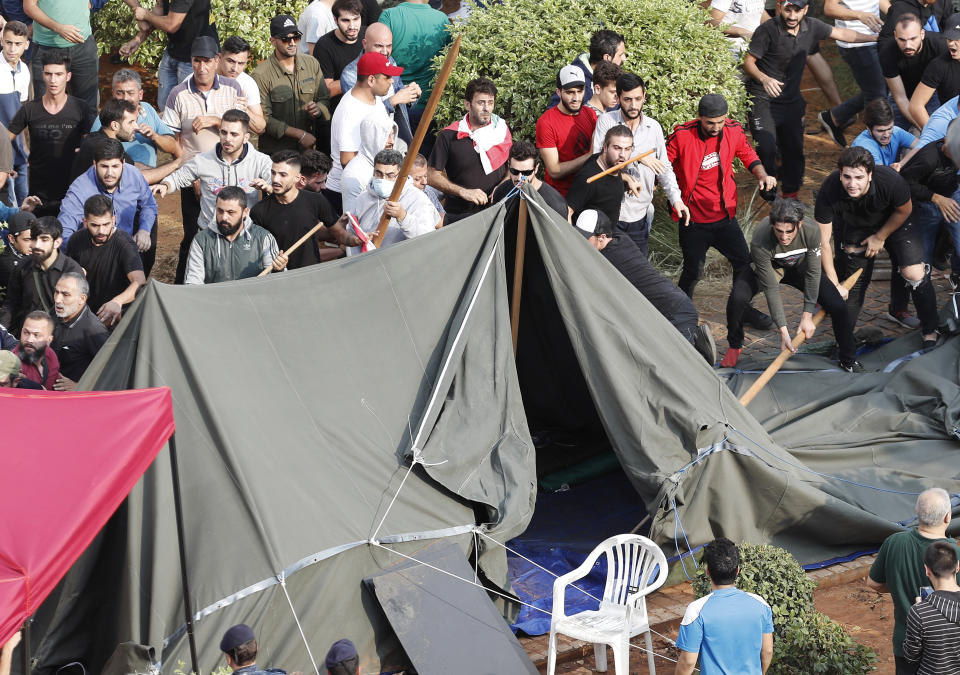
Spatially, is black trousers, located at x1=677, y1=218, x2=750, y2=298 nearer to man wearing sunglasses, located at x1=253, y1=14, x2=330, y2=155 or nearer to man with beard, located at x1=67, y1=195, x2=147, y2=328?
man wearing sunglasses, located at x1=253, y1=14, x2=330, y2=155

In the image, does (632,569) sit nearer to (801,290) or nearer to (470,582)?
(470,582)

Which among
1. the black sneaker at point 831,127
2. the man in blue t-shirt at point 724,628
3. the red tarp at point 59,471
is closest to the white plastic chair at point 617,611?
the man in blue t-shirt at point 724,628

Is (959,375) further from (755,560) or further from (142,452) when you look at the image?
(142,452)

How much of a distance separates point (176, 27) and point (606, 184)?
4.38 meters

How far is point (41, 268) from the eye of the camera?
27.0 ft

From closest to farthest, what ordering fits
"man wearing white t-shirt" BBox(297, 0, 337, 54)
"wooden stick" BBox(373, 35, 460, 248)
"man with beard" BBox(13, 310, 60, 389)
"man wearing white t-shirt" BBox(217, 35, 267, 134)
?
"wooden stick" BBox(373, 35, 460, 248) → "man with beard" BBox(13, 310, 60, 389) → "man wearing white t-shirt" BBox(217, 35, 267, 134) → "man wearing white t-shirt" BBox(297, 0, 337, 54)

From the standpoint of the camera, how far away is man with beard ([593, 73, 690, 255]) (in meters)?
9.50

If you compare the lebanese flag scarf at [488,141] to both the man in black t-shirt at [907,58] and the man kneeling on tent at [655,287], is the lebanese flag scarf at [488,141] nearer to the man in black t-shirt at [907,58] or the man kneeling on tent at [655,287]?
the man kneeling on tent at [655,287]

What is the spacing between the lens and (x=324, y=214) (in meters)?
9.10

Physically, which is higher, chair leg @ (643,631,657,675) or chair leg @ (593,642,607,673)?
chair leg @ (643,631,657,675)

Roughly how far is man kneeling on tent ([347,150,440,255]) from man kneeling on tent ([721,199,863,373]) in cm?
245

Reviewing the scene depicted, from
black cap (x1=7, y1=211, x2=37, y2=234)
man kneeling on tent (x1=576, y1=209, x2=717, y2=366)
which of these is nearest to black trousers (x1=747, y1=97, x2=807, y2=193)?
man kneeling on tent (x1=576, y1=209, x2=717, y2=366)

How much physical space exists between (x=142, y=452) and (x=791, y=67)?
7940 millimetres

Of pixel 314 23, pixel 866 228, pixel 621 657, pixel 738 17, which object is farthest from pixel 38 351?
pixel 738 17
